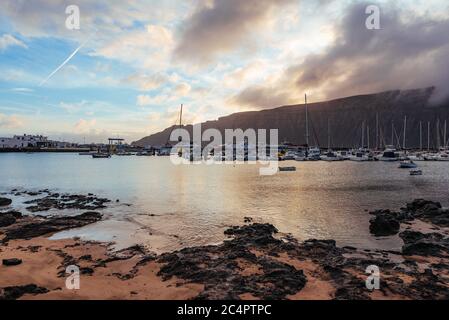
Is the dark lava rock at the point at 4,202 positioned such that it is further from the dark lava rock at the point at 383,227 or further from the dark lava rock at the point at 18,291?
the dark lava rock at the point at 383,227

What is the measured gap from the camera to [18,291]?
1002 cm

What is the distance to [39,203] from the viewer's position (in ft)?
97.8

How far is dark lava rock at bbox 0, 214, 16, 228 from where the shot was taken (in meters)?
20.6

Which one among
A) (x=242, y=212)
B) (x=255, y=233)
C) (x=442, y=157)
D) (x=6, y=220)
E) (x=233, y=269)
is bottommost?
(x=242, y=212)

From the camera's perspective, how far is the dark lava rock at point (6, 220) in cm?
2064

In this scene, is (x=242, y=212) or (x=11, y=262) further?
(x=242, y=212)

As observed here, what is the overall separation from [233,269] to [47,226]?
14.6m

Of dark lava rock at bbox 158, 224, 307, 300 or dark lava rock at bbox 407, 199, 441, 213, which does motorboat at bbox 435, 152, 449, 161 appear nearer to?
dark lava rock at bbox 407, 199, 441, 213

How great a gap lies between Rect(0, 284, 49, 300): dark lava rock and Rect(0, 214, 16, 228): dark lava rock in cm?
1296

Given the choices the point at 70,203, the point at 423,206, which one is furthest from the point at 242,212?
the point at 70,203

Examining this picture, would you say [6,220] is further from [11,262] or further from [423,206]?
[423,206]

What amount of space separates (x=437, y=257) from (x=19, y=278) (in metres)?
18.0
